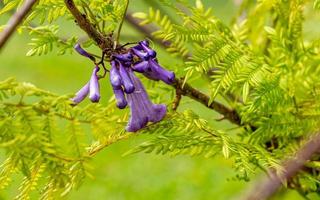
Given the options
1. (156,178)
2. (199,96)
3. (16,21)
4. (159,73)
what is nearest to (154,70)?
(159,73)

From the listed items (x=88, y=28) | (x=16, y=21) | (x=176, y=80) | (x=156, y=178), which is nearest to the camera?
(x=16, y=21)

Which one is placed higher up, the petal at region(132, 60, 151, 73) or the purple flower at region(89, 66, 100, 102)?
the petal at region(132, 60, 151, 73)

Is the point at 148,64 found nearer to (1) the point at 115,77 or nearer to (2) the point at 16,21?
(1) the point at 115,77

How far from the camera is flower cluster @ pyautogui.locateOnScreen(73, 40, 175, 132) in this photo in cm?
96

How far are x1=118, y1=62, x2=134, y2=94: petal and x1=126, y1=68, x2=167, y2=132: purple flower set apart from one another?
4cm

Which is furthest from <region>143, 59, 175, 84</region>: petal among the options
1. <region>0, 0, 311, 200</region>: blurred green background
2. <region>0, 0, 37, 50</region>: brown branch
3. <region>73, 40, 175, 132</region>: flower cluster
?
<region>0, 0, 311, 200</region>: blurred green background

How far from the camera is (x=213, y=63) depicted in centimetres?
104

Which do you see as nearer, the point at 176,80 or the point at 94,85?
the point at 94,85

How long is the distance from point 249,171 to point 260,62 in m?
0.22

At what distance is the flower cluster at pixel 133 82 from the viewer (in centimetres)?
96

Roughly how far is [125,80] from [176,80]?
0.15m

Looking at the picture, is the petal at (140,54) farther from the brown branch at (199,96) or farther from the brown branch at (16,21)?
the brown branch at (16,21)

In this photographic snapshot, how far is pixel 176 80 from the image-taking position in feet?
3.60

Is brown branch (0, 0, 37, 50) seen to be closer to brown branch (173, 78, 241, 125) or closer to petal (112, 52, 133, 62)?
petal (112, 52, 133, 62)
